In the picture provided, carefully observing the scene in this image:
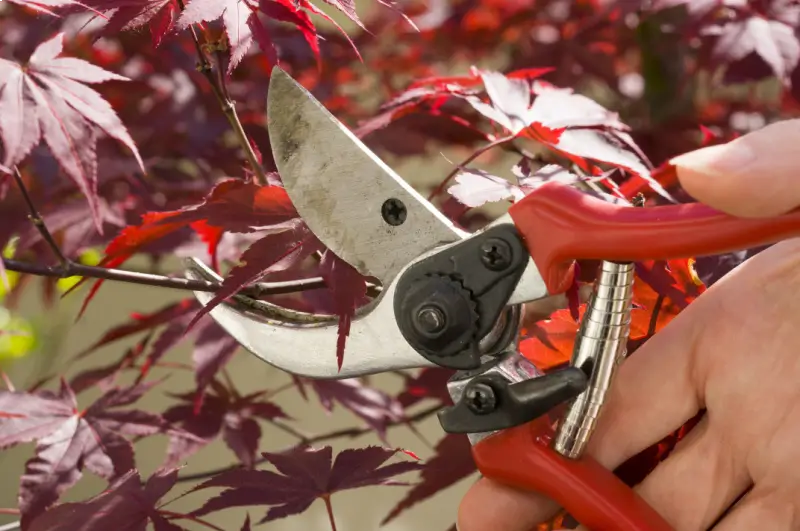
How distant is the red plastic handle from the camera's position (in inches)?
20.7

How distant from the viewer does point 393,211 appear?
1.70ft

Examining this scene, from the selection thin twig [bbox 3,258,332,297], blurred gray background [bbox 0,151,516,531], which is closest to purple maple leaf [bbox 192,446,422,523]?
thin twig [bbox 3,258,332,297]

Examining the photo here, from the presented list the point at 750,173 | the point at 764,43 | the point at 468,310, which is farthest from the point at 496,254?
the point at 764,43

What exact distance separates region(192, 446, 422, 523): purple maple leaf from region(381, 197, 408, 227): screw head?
0.18 m

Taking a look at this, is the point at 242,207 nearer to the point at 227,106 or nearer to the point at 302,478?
the point at 227,106

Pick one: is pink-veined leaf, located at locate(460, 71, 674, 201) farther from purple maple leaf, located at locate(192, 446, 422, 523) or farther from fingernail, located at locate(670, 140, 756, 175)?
purple maple leaf, located at locate(192, 446, 422, 523)

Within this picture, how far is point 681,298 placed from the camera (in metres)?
0.63

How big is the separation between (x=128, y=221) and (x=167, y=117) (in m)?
0.17

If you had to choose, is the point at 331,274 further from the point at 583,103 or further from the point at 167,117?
the point at 167,117

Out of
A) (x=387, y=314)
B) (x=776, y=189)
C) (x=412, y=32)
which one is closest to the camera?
(x=776, y=189)

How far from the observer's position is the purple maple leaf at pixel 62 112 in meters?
0.58

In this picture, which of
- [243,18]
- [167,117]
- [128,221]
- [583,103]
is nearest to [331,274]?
[243,18]

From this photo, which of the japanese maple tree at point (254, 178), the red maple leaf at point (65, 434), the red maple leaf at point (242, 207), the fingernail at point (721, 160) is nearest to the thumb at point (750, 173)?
the fingernail at point (721, 160)

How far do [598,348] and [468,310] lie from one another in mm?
85
